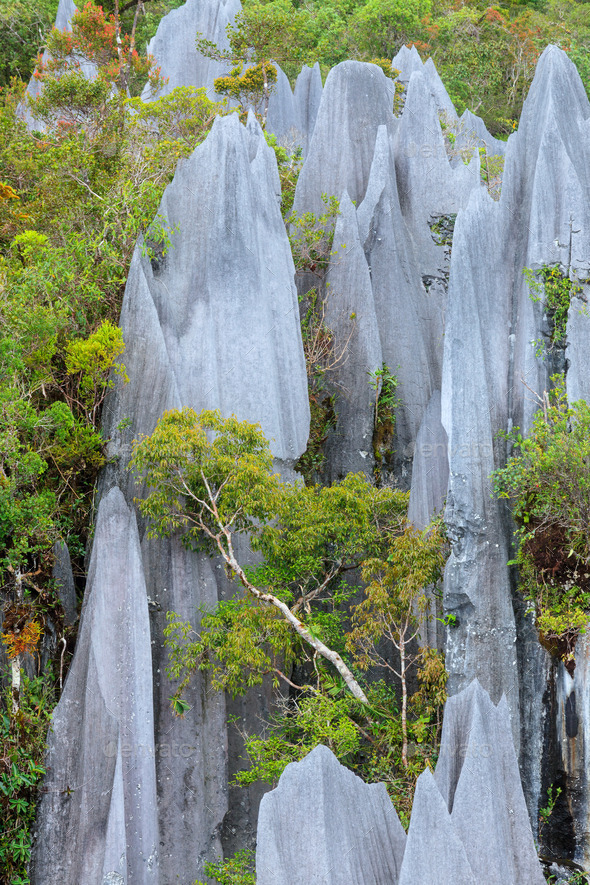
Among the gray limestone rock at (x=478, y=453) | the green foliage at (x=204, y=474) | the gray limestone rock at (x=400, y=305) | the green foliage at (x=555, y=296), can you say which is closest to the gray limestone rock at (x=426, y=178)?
the gray limestone rock at (x=400, y=305)

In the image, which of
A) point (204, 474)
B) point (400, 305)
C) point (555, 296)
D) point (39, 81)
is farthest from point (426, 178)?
point (39, 81)

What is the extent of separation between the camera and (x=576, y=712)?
38.5 feet

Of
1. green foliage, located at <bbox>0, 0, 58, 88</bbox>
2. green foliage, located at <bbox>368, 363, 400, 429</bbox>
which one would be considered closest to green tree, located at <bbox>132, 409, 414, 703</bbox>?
green foliage, located at <bbox>368, 363, 400, 429</bbox>

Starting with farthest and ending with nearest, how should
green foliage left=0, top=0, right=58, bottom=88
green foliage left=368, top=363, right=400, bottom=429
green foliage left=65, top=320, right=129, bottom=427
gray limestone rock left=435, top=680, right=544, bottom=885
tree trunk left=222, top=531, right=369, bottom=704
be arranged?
green foliage left=0, top=0, right=58, bottom=88 < green foliage left=368, top=363, right=400, bottom=429 < green foliage left=65, top=320, right=129, bottom=427 < tree trunk left=222, top=531, right=369, bottom=704 < gray limestone rock left=435, top=680, right=544, bottom=885

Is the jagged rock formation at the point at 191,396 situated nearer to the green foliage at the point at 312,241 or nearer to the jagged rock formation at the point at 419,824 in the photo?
the green foliage at the point at 312,241

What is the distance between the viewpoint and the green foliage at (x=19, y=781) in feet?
39.9

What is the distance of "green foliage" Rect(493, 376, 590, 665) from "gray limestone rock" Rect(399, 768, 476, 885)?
9.82ft

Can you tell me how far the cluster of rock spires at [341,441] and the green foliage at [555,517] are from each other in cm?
35

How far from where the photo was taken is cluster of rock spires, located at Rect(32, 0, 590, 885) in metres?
11.9

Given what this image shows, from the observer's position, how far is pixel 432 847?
998 cm

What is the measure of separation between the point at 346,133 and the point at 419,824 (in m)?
15.6

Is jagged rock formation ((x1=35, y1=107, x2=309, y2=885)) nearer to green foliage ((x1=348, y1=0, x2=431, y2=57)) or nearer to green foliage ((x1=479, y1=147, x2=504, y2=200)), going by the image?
green foliage ((x1=479, y1=147, x2=504, y2=200))

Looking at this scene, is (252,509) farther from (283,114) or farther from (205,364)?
(283,114)

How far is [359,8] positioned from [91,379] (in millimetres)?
20232
